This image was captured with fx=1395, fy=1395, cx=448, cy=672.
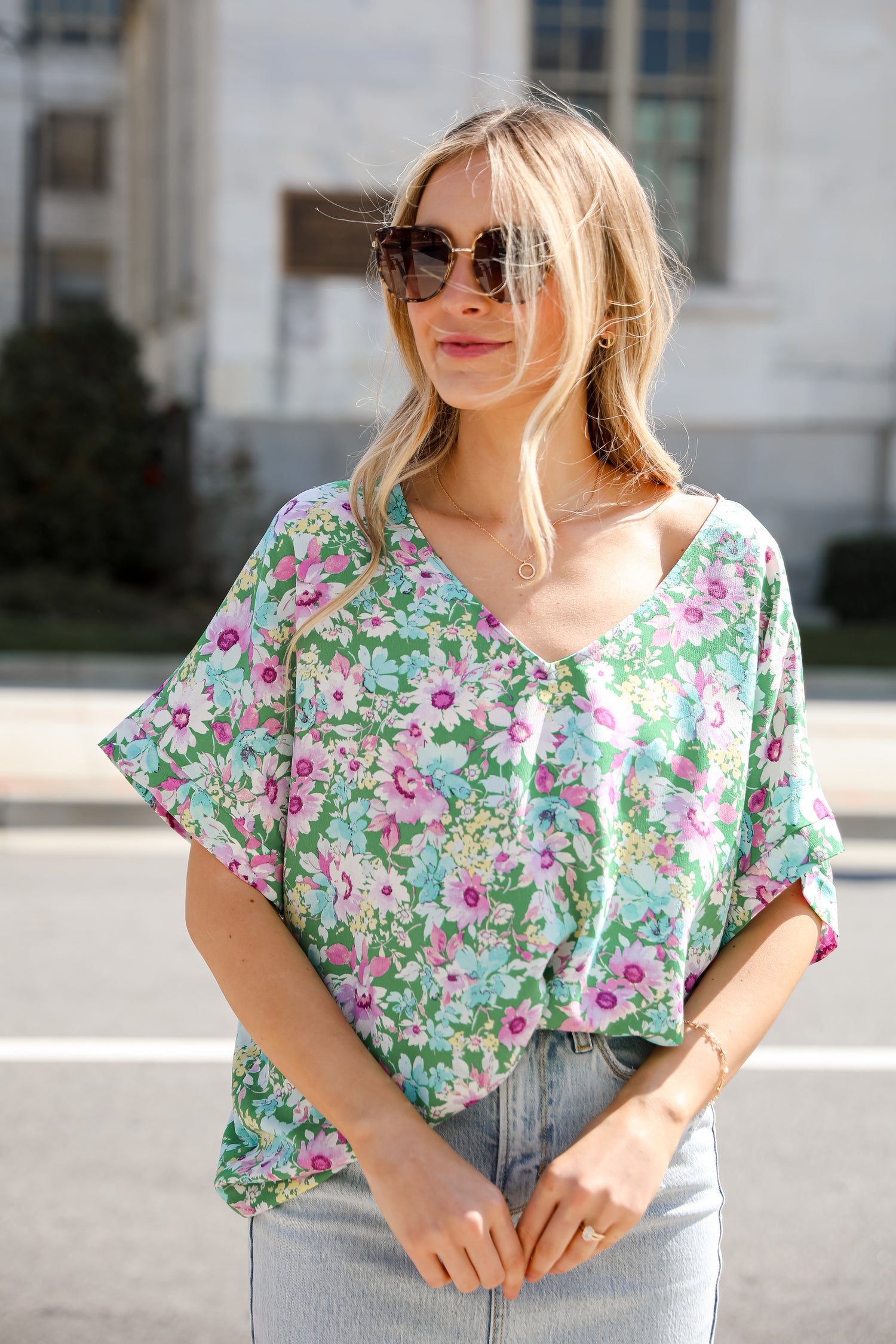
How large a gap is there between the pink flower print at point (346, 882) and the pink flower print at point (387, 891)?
0.06ft

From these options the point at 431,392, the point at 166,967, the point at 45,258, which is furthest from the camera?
the point at 45,258

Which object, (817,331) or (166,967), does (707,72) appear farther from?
(166,967)

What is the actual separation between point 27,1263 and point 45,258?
26.7 metres

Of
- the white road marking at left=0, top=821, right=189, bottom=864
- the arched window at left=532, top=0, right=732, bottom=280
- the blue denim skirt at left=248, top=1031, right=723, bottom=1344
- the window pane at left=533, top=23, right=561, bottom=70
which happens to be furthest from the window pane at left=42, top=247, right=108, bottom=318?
the blue denim skirt at left=248, top=1031, right=723, bottom=1344

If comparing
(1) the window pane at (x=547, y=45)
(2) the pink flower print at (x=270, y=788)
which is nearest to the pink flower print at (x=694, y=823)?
(2) the pink flower print at (x=270, y=788)

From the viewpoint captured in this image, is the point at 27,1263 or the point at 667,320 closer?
the point at 667,320

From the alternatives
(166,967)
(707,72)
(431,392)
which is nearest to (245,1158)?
(431,392)

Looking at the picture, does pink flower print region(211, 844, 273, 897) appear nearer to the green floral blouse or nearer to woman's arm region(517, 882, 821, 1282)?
the green floral blouse

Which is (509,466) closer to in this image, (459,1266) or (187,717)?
(187,717)

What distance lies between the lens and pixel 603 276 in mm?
1580

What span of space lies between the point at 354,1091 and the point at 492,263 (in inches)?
35.3

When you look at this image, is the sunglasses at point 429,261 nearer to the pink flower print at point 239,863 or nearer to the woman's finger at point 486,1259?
the pink flower print at point 239,863

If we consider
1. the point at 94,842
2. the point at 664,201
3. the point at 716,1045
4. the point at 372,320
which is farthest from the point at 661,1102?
the point at 664,201

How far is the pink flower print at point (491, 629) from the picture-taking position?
1.51m
